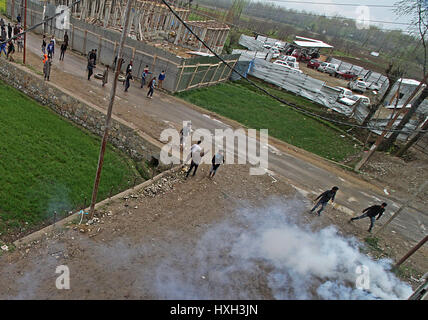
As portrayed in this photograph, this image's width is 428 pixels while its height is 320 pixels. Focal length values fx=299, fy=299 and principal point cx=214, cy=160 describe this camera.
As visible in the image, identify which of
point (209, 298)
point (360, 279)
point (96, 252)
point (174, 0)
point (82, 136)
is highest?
point (174, 0)

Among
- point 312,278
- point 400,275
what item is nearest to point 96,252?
point 312,278

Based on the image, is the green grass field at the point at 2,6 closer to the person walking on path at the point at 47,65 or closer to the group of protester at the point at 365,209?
the person walking on path at the point at 47,65

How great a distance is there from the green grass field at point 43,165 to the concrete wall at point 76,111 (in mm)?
504

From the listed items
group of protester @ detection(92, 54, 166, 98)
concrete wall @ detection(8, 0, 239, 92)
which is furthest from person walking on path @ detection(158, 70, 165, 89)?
concrete wall @ detection(8, 0, 239, 92)

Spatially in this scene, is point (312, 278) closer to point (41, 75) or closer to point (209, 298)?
point (209, 298)

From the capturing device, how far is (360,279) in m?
8.36

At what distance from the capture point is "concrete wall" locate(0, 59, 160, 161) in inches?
518

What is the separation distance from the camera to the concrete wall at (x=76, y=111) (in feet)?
43.1

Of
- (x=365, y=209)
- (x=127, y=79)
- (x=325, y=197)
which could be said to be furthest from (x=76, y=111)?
(x=365, y=209)

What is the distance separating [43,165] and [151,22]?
2202 centimetres

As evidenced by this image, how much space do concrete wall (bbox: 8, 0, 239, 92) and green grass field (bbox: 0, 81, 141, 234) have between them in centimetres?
681

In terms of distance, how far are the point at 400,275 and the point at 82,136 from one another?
1321 centimetres

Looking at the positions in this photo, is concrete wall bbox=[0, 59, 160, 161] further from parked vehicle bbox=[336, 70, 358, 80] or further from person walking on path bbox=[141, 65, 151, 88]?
parked vehicle bbox=[336, 70, 358, 80]

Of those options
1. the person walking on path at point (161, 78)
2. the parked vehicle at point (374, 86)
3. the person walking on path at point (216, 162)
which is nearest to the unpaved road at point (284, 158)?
the person walking on path at point (161, 78)
